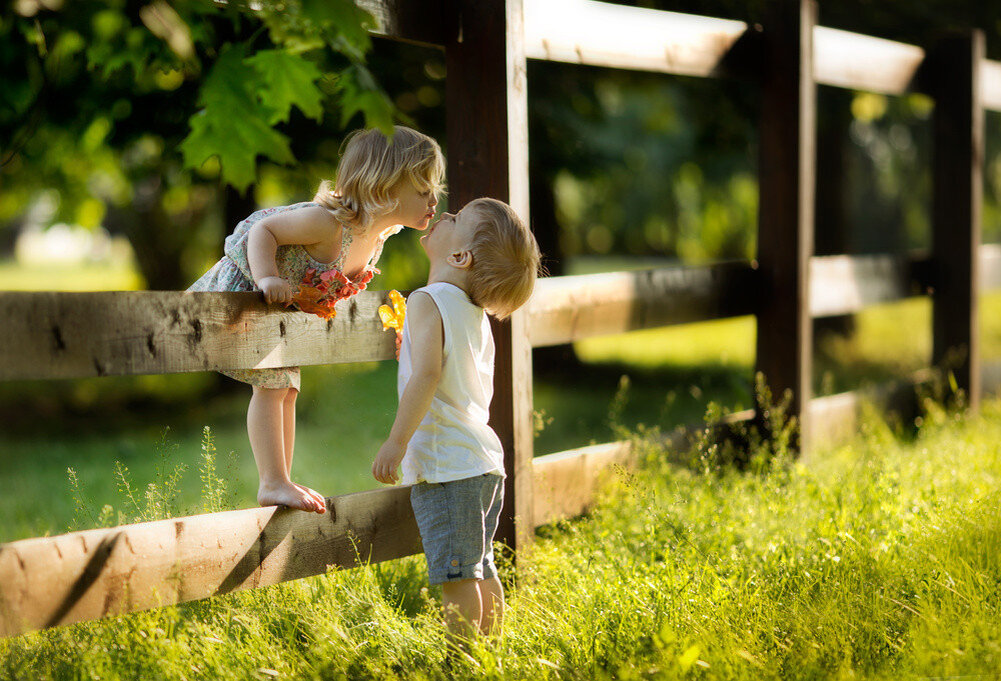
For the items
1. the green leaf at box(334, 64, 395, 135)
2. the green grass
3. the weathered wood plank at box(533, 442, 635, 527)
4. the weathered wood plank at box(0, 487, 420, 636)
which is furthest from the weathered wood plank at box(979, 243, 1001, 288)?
the green leaf at box(334, 64, 395, 135)

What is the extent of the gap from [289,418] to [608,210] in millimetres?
21422

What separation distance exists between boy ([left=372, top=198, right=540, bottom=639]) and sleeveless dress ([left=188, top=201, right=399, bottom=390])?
0.96ft

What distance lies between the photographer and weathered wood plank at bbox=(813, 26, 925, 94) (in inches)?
208

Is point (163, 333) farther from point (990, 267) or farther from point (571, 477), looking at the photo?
point (990, 267)

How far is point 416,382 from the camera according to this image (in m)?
2.95

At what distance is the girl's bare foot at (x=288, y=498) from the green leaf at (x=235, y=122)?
3.21 ft

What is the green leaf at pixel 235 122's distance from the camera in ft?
A: 8.79

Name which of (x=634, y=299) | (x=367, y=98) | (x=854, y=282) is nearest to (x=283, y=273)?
(x=367, y=98)

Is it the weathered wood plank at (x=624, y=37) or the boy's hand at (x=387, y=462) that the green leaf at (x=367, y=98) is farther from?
the weathered wood plank at (x=624, y=37)

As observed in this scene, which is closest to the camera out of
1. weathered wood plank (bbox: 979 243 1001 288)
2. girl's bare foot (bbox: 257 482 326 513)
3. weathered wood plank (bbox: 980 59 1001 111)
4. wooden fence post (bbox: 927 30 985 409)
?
girl's bare foot (bbox: 257 482 326 513)

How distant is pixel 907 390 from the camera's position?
→ 6.26 meters

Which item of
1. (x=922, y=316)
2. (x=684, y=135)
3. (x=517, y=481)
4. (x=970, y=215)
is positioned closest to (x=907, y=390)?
(x=970, y=215)

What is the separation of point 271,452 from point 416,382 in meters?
0.58

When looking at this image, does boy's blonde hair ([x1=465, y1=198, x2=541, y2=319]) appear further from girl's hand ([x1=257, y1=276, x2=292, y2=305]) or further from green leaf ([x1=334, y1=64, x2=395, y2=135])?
green leaf ([x1=334, y1=64, x2=395, y2=135])
